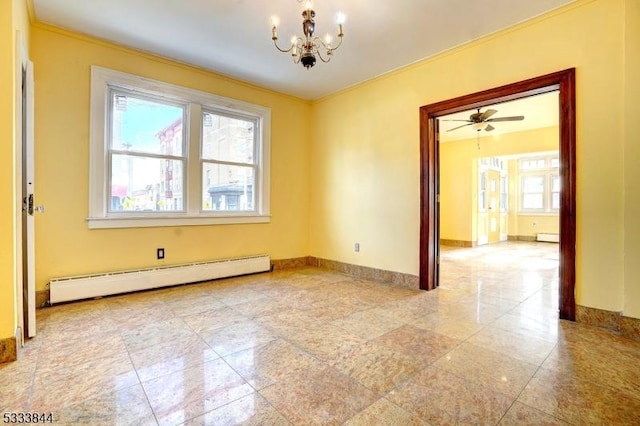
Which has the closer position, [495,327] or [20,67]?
[20,67]

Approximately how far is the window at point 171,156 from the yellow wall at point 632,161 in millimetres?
3919

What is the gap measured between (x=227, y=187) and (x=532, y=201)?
899cm

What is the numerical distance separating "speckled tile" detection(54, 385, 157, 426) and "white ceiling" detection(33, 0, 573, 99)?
9.67ft

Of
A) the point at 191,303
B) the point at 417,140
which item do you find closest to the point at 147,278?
the point at 191,303

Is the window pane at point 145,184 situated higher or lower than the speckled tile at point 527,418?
higher

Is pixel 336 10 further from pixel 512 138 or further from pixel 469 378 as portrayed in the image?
pixel 512 138

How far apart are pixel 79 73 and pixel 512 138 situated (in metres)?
7.99

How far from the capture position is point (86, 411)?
1436mm

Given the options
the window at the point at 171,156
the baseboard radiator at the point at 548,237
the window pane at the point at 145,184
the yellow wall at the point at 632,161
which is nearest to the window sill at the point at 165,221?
the window at the point at 171,156

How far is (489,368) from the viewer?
6.07 feet

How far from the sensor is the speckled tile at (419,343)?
2021 millimetres

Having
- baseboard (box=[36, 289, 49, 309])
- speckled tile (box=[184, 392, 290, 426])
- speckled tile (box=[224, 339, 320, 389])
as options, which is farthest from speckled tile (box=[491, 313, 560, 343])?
baseboard (box=[36, 289, 49, 309])

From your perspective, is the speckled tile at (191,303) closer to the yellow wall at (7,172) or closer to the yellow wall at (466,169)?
the yellow wall at (7,172)

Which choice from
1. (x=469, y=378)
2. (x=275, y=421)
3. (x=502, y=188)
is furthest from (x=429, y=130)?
(x=502, y=188)
